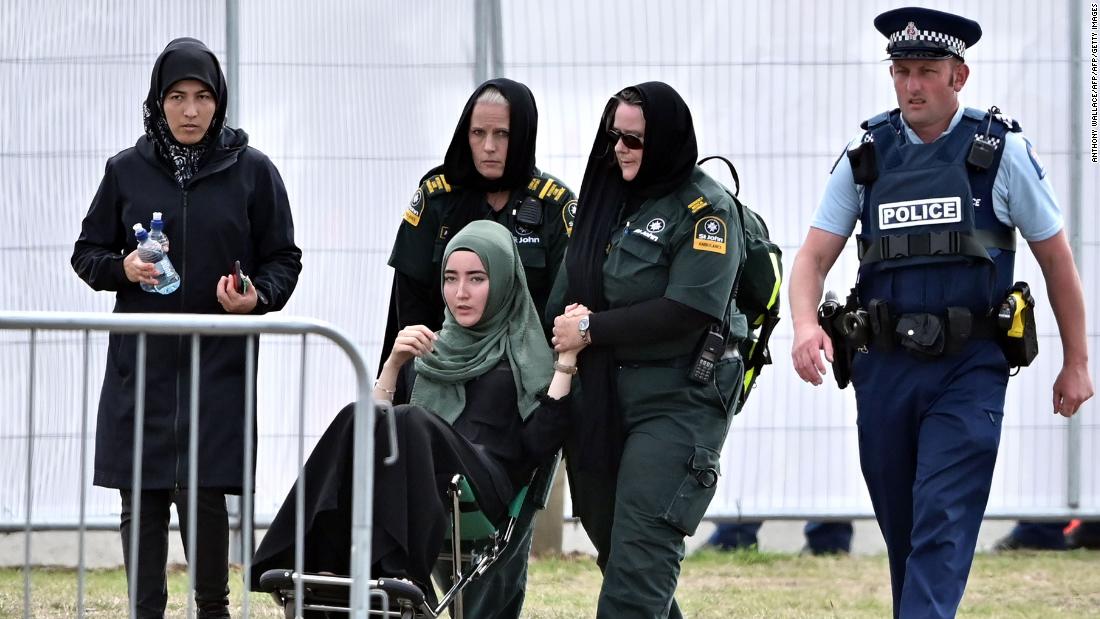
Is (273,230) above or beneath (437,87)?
beneath

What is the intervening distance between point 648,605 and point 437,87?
3.72 metres

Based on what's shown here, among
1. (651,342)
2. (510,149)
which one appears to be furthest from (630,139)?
(651,342)

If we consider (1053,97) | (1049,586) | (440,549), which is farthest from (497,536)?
(1053,97)

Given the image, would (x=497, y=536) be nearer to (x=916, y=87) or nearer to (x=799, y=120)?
(x=916, y=87)

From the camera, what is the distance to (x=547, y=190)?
5.42 metres

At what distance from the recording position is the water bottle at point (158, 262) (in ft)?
16.5

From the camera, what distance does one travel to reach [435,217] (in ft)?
17.9

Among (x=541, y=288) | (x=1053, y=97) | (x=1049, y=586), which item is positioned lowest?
(x=1049, y=586)

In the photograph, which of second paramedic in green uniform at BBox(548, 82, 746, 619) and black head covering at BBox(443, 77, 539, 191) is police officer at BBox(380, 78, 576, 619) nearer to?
A: black head covering at BBox(443, 77, 539, 191)

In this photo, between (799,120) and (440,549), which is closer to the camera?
(440,549)

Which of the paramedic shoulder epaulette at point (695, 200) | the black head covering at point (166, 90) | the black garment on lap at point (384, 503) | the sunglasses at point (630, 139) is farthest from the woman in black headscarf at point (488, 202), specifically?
the black garment on lap at point (384, 503)

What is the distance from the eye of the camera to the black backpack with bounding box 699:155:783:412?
17.0 ft

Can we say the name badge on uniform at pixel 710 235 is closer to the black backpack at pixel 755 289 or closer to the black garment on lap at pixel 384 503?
the black backpack at pixel 755 289

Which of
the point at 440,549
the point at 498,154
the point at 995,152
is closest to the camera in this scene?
the point at 440,549
